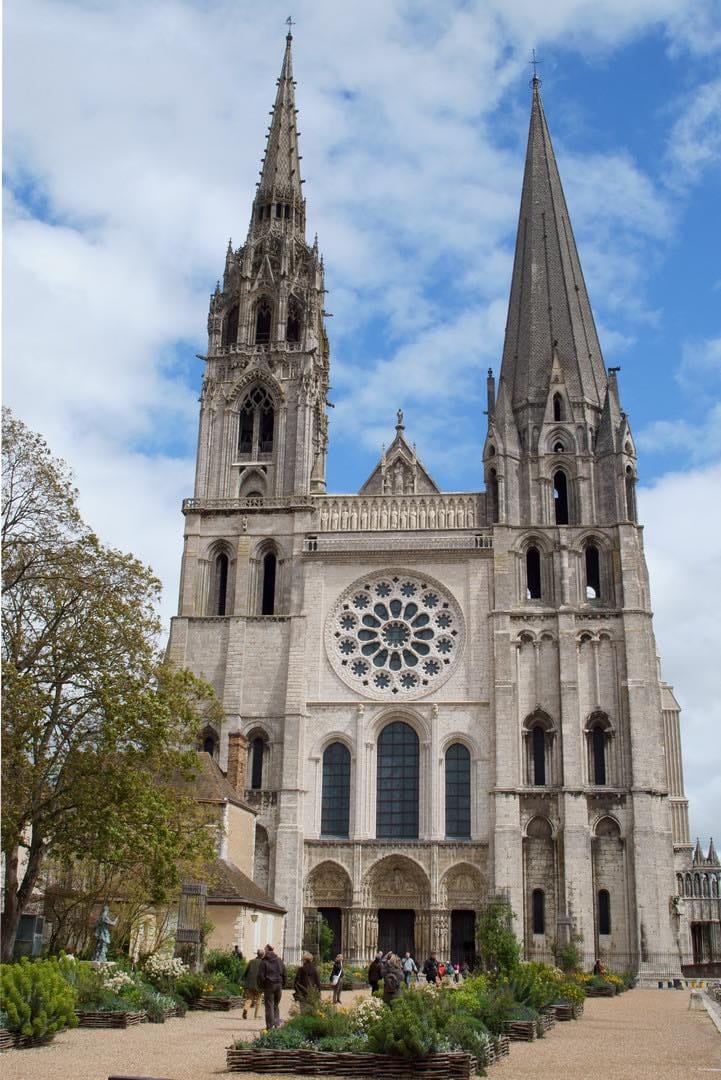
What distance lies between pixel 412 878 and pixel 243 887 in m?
9.21

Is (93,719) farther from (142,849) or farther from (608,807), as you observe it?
(608,807)

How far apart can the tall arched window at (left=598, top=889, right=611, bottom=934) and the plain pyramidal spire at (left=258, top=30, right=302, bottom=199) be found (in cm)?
3547

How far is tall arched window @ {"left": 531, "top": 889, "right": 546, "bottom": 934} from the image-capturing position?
3859 cm

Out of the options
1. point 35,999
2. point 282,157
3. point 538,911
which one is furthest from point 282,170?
point 35,999

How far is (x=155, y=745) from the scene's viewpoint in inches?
901

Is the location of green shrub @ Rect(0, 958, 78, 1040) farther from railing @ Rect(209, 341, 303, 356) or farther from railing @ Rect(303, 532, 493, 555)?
railing @ Rect(209, 341, 303, 356)

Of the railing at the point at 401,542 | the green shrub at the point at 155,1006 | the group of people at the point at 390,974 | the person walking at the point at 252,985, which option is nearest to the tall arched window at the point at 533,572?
the railing at the point at 401,542

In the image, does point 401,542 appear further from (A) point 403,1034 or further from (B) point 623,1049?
(A) point 403,1034

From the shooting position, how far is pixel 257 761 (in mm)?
42219

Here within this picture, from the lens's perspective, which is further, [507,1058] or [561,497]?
[561,497]

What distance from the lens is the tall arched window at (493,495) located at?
4534 cm

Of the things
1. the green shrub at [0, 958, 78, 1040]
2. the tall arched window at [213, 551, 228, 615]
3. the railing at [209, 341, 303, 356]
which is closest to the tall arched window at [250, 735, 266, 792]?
the tall arched window at [213, 551, 228, 615]

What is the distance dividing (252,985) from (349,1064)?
6.27 meters

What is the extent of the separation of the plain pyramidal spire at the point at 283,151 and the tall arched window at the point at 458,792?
29168 millimetres
